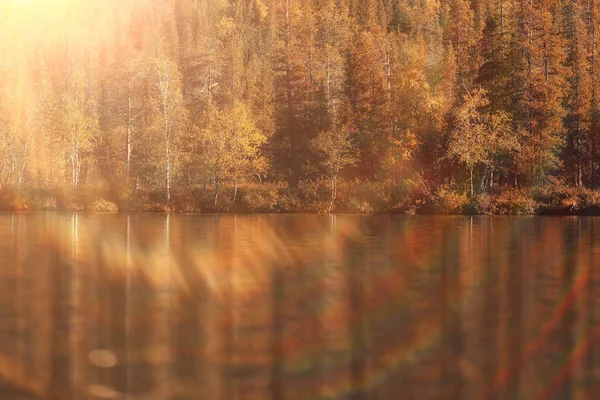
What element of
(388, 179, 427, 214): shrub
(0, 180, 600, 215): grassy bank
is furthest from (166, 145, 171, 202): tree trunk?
(388, 179, 427, 214): shrub

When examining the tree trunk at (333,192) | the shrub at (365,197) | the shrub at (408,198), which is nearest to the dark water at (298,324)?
the shrub at (408,198)

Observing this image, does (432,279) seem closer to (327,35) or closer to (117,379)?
(117,379)

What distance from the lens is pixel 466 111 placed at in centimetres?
7812

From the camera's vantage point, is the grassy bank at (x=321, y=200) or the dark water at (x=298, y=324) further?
the grassy bank at (x=321, y=200)

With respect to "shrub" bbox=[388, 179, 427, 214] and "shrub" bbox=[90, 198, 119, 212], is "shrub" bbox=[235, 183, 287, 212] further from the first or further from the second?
"shrub" bbox=[90, 198, 119, 212]

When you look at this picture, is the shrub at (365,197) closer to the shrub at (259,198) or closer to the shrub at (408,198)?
the shrub at (408,198)

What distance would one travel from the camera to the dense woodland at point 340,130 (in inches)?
3103

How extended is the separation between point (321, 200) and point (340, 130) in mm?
12766

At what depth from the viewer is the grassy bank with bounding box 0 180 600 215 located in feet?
238

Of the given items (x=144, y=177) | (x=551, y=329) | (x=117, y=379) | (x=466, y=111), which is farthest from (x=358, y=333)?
(x=144, y=177)

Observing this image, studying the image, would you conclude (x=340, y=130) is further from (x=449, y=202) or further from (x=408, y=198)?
(x=449, y=202)

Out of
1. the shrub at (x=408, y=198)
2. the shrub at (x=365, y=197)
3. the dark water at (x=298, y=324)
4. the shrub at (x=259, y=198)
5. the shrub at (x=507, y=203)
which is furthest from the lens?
the shrub at (x=259, y=198)

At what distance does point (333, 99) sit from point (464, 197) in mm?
29511

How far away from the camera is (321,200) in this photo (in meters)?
79.3
